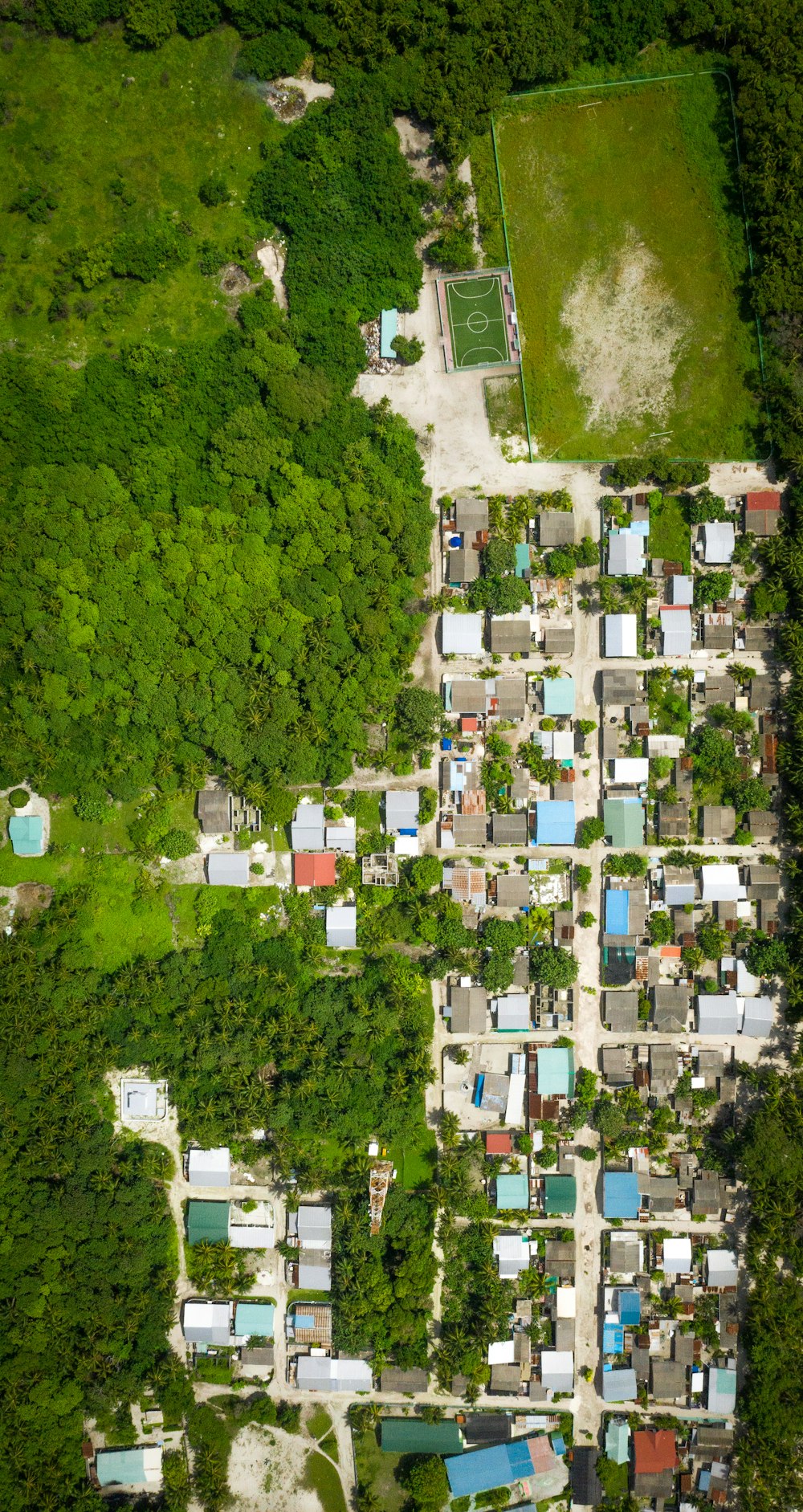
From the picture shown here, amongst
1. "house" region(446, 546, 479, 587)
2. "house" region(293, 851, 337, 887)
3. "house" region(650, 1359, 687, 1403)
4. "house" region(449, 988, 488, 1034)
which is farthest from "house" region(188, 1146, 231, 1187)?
"house" region(446, 546, 479, 587)

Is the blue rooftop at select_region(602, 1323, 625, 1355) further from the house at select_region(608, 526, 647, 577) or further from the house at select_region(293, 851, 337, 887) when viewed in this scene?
the house at select_region(608, 526, 647, 577)

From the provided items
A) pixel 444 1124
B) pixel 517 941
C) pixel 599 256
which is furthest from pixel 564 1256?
pixel 599 256

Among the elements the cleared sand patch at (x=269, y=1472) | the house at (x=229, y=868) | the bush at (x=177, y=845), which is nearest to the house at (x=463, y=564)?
the house at (x=229, y=868)

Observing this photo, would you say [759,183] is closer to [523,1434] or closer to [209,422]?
[209,422]

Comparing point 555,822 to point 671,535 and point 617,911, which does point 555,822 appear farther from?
point 671,535

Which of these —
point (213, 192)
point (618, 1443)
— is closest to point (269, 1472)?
point (618, 1443)

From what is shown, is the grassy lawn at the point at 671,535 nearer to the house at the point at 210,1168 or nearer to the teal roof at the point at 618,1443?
the house at the point at 210,1168
